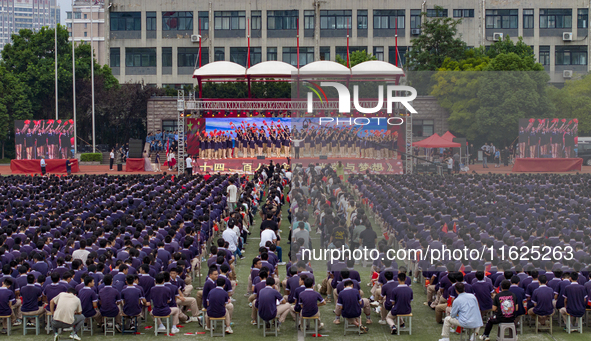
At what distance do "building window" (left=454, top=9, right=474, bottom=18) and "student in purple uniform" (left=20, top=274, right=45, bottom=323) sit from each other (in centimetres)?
5320

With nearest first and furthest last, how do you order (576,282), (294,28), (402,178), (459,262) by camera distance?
(576,282), (459,262), (402,178), (294,28)

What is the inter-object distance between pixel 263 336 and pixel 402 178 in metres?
14.0

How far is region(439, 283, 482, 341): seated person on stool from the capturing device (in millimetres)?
10516

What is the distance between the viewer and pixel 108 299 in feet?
37.0

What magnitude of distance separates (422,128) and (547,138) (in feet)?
21.3

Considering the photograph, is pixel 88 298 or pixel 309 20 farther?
pixel 309 20

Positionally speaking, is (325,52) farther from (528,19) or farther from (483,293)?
(483,293)

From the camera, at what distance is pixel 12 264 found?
39.7ft

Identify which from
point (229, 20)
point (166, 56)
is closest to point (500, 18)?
point (229, 20)

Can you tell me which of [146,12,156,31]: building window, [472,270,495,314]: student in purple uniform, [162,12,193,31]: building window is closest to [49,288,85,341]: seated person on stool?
[472,270,495,314]: student in purple uniform

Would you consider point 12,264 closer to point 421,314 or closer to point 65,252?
point 65,252

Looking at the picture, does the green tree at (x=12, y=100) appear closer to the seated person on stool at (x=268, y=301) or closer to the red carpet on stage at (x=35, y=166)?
the red carpet on stage at (x=35, y=166)

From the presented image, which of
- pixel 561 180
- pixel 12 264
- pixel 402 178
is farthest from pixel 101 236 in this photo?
pixel 561 180

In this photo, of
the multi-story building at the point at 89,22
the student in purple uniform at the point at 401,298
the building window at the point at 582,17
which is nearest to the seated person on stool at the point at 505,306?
the student in purple uniform at the point at 401,298
